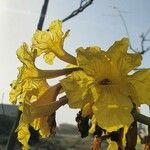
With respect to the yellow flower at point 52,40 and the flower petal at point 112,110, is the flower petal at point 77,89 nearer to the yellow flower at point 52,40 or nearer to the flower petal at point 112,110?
the flower petal at point 112,110

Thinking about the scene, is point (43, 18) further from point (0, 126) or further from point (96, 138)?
point (0, 126)

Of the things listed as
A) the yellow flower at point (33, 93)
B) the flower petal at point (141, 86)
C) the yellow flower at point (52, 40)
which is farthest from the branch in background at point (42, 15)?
the flower petal at point (141, 86)

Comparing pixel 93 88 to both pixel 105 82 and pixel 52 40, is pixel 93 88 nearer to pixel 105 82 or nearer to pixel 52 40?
pixel 105 82

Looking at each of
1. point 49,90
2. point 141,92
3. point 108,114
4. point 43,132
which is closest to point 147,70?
point 141,92

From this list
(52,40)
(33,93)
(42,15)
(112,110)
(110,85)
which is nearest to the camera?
(112,110)

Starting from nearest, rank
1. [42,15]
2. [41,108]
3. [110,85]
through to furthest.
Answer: [110,85], [41,108], [42,15]

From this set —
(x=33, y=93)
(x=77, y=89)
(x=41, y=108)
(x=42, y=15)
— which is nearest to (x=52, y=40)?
Answer: (x=33, y=93)

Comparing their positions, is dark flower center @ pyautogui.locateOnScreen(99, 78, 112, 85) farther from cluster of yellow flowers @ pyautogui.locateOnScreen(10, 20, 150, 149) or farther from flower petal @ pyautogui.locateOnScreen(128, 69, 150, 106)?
flower petal @ pyautogui.locateOnScreen(128, 69, 150, 106)
